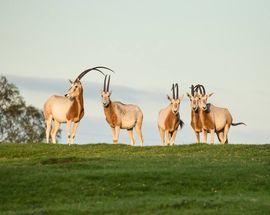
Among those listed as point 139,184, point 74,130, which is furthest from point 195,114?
point 139,184

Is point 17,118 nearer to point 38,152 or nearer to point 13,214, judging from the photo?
point 38,152

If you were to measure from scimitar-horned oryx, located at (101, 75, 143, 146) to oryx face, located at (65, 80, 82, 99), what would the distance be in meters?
1.26

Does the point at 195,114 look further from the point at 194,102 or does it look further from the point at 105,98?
the point at 105,98

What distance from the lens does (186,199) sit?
27.4 metres

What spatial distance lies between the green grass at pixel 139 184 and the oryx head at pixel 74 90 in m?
11.0

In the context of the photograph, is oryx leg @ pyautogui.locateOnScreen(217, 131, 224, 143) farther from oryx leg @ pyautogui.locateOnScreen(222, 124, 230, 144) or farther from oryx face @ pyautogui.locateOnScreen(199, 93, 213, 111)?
oryx face @ pyautogui.locateOnScreen(199, 93, 213, 111)

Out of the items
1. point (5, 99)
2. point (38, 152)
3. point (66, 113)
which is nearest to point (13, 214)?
point (38, 152)

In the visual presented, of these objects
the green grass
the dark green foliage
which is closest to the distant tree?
the dark green foliage

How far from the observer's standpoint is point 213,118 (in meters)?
49.7

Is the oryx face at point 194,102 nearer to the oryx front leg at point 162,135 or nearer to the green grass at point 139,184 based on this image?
the oryx front leg at point 162,135

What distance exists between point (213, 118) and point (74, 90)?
7.48 m

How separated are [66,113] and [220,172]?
1851cm

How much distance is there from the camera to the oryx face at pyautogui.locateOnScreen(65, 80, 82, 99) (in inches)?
1932

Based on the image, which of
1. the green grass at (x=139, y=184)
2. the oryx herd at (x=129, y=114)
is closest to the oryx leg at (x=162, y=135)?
the oryx herd at (x=129, y=114)
